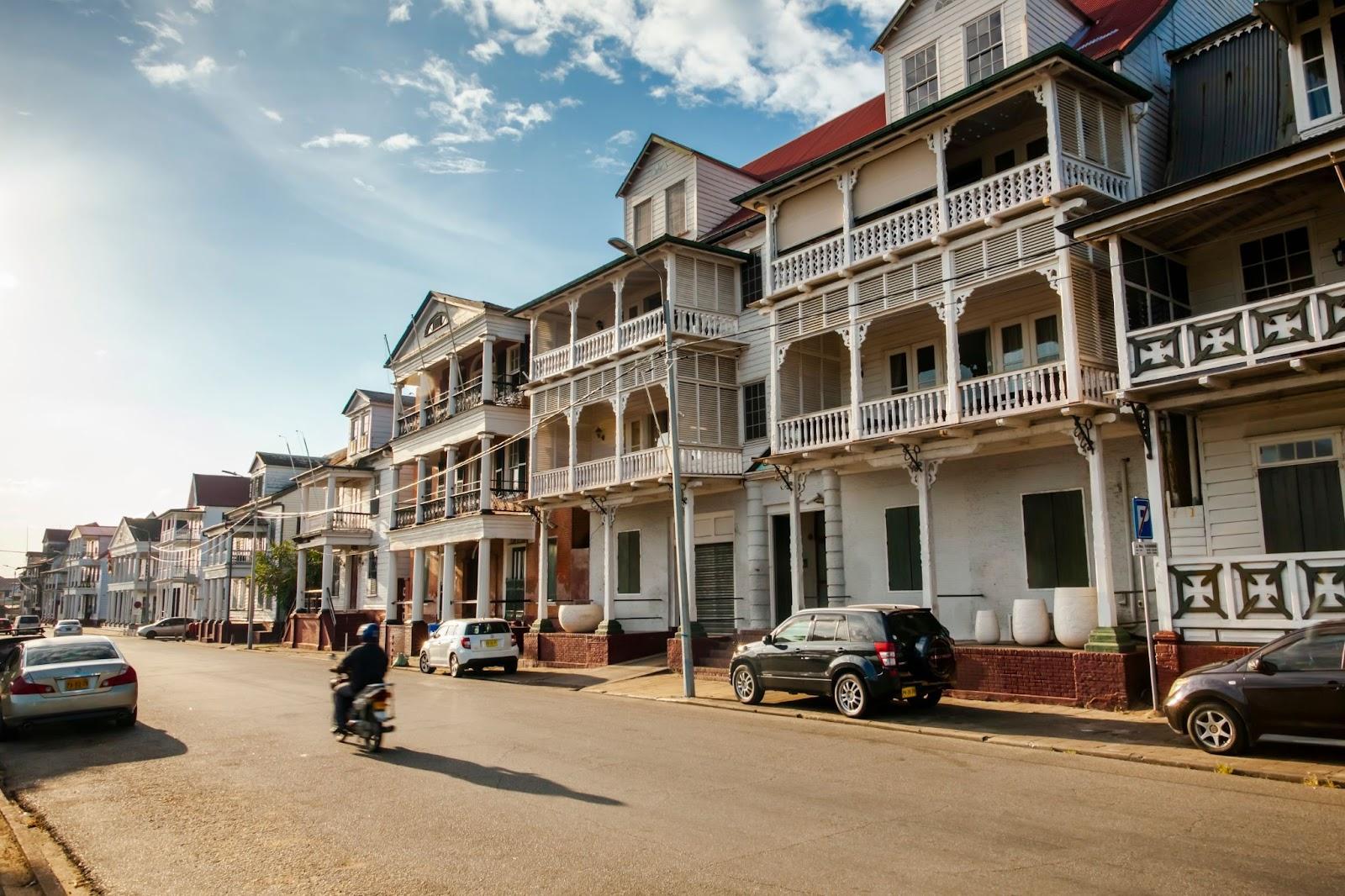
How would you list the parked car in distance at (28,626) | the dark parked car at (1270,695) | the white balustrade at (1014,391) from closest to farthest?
the dark parked car at (1270,695), the white balustrade at (1014,391), the parked car in distance at (28,626)

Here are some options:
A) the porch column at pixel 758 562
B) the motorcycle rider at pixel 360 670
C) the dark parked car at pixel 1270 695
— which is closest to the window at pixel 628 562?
the porch column at pixel 758 562

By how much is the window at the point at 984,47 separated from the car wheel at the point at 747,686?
12766mm

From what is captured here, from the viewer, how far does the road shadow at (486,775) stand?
897cm

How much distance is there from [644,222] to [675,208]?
145 centimetres

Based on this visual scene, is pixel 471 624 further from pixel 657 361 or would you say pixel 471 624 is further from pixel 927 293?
pixel 927 293

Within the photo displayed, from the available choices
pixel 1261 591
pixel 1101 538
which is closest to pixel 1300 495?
pixel 1261 591

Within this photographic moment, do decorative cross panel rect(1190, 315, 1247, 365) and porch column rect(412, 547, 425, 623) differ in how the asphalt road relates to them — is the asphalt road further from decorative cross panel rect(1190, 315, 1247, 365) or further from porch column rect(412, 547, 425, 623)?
porch column rect(412, 547, 425, 623)

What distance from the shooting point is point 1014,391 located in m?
16.8

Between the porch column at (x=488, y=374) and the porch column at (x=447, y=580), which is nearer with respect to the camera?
the porch column at (x=488, y=374)

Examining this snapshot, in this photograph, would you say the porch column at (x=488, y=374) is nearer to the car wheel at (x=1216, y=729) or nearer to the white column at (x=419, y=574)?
the white column at (x=419, y=574)

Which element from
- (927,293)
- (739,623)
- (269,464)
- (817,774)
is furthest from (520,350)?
(269,464)

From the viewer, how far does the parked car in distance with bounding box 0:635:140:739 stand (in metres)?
13.7

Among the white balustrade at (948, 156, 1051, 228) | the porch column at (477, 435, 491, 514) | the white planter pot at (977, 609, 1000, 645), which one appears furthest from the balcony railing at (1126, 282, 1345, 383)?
the porch column at (477, 435, 491, 514)

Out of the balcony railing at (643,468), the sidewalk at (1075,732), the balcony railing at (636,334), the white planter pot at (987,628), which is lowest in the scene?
the sidewalk at (1075,732)
